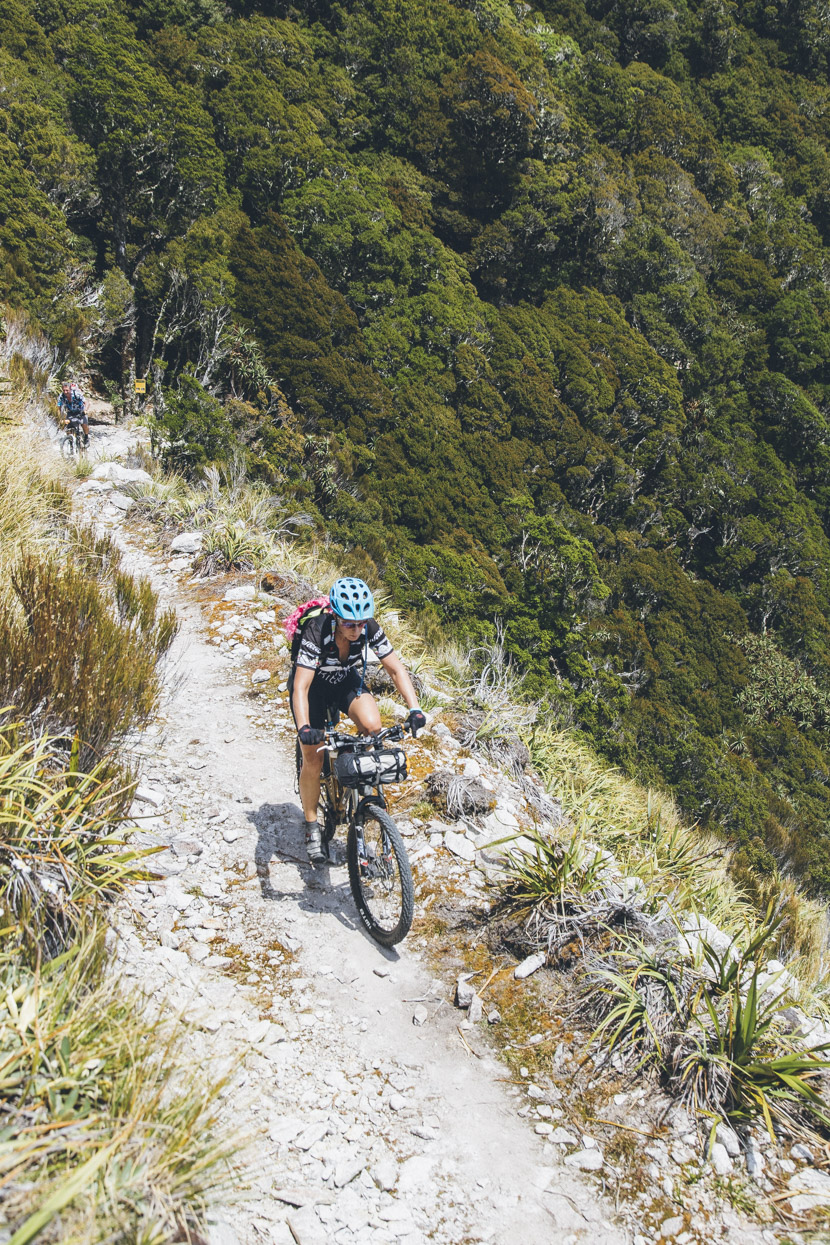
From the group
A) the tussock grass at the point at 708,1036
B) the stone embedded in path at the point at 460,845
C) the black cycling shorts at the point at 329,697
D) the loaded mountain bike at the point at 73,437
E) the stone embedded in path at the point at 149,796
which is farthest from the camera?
the loaded mountain bike at the point at 73,437

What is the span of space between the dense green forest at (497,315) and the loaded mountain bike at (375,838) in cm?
1177

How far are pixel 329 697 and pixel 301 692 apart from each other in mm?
283

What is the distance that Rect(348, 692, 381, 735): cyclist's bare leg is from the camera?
3.85m

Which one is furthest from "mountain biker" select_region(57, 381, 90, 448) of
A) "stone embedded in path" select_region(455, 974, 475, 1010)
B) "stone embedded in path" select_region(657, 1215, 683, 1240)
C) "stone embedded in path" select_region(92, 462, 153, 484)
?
"stone embedded in path" select_region(657, 1215, 683, 1240)

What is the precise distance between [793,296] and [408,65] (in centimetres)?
3063

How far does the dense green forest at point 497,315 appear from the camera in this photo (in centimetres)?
2470

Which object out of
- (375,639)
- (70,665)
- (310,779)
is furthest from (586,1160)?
(70,665)

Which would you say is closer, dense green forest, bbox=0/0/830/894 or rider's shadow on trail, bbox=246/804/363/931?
rider's shadow on trail, bbox=246/804/363/931

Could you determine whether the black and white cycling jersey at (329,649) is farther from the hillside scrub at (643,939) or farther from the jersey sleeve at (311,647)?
the hillside scrub at (643,939)

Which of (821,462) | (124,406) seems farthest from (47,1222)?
(821,462)

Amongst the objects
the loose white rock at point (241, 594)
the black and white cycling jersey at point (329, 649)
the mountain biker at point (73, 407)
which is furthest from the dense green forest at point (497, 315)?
the black and white cycling jersey at point (329, 649)

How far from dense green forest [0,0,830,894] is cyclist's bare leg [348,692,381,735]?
37.6ft

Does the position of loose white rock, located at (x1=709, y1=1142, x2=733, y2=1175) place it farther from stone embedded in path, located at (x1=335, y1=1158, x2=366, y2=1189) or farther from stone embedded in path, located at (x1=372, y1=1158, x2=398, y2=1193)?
stone embedded in path, located at (x1=335, y1=1158, x2=366, y2=1189)

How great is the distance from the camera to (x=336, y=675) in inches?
155
